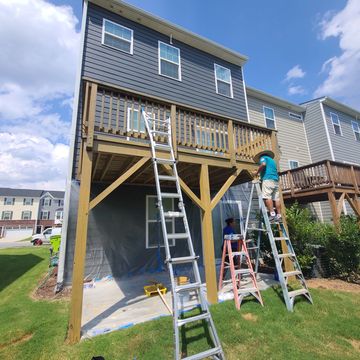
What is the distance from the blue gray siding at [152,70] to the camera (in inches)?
283

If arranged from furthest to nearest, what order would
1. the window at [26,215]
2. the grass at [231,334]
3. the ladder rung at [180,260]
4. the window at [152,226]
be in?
the window at [26,215], the window at [152,226], the ladder rung at [180,260], the grass at [231,334]

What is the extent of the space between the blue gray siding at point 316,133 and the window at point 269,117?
3196 millimetres

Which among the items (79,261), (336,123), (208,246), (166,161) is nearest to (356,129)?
(336,123)

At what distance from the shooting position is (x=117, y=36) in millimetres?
7738

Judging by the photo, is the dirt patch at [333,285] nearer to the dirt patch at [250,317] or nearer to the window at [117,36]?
the dirt patch at [250,317]

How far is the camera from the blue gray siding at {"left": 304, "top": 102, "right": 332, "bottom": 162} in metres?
13.2

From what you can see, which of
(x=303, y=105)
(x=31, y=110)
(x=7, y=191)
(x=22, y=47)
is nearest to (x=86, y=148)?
(x=22, y=47)

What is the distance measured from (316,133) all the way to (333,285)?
11.5m

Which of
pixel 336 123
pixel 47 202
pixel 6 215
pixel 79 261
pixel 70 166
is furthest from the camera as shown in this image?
pixel 47 202

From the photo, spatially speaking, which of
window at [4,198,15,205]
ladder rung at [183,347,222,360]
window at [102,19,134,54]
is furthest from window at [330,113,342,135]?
window at [4,198,15,205]

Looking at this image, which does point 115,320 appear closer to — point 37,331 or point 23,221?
point 37,331

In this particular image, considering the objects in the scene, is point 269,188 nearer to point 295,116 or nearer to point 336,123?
point 295,116

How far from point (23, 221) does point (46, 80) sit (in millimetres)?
38572

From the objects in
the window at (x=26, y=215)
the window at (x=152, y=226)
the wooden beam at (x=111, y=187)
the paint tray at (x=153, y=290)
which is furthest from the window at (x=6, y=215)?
the wooden beam at (x=111, y=187)
